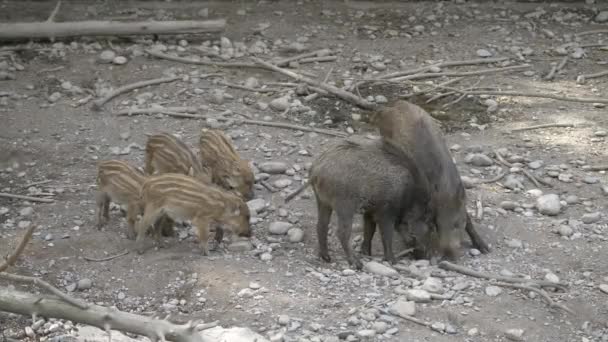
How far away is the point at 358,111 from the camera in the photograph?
8.70 metres

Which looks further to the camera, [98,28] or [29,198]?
[98,28]

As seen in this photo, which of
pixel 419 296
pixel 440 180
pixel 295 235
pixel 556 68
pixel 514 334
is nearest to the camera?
pixel 514 334

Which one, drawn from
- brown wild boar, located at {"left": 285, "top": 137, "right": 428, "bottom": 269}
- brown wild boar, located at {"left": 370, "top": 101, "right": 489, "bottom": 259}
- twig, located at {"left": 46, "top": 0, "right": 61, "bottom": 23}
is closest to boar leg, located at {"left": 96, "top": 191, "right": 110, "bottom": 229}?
brown wild boar, located at {"left": 285, "top": 137, "right": 428, "bottom": 269}

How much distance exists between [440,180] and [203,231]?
5.05 ft

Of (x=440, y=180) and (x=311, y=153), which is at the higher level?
(x=440, y=180)

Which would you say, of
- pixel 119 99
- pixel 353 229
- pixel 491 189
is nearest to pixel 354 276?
pixel 353 229

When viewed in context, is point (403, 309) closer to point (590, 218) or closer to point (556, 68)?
point (590, 218)

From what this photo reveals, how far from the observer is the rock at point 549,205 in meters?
6.89

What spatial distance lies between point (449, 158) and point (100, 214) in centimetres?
232

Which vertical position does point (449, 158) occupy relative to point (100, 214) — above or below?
above

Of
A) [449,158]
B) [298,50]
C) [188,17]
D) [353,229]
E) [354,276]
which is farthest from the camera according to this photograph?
[188,17]

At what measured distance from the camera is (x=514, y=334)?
17.8 ft

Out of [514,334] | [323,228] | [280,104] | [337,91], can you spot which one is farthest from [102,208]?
[514,334]

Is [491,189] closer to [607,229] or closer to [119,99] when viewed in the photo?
[607,229]
